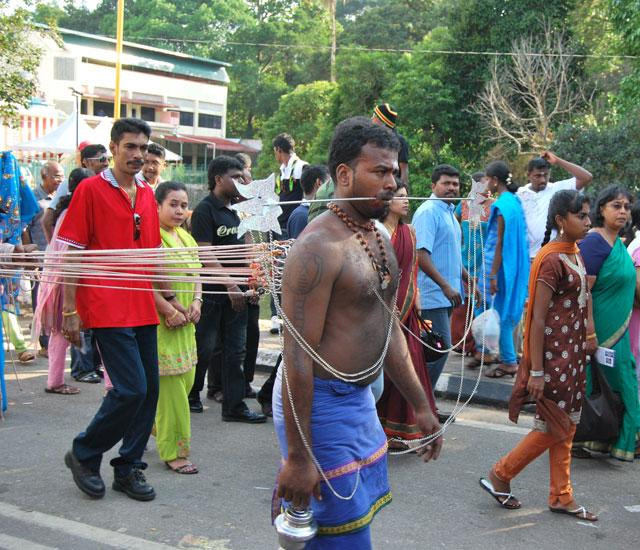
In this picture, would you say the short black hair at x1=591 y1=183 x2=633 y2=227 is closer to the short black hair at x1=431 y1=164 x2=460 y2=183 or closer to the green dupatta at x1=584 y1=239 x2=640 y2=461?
the green dupatta at x1=584 y1=239 x2=640 y2=461

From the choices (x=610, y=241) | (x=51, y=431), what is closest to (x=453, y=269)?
(x=610, y=241)

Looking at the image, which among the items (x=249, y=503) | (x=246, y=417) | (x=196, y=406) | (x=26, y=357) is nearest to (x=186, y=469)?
(x=249, y=503)

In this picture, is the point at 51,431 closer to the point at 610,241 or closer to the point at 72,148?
the point at 610,241

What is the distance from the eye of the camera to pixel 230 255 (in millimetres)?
4094

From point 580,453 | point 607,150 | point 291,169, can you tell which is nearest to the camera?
point 580,453

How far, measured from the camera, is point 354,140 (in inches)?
114

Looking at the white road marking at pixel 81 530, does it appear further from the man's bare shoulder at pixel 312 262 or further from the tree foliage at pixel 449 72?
the tree foliage at pixel 449 72

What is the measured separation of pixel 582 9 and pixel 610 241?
66.6 feet

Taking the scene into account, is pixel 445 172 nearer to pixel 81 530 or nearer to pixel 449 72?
pixel 81 530

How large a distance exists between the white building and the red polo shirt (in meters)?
36.5

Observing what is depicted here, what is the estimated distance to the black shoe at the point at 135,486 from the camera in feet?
15.0

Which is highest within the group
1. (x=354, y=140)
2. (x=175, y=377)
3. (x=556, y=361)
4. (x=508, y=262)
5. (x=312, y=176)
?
(x=354, y=140)

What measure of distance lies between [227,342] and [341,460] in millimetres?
3367

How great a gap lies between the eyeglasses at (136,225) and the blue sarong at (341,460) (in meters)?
1.95
